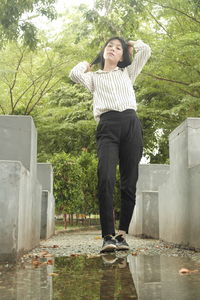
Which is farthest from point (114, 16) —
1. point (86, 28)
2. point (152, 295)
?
point (152, 295)

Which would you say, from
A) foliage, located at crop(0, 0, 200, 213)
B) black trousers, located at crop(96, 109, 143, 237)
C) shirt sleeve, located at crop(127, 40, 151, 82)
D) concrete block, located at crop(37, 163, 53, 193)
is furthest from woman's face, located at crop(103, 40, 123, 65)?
concrete block, located at crop(37, 163, 53, 193)

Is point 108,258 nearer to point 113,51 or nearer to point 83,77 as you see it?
point 83,77

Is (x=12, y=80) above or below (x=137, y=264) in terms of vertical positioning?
above

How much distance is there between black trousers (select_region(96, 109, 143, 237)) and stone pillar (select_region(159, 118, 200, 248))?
0.74 meters

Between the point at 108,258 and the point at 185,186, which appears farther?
the point at 185,186

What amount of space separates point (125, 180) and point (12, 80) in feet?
34.9

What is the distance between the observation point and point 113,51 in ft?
10.6

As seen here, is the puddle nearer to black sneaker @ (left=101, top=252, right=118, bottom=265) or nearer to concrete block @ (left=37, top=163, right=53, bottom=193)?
black sneaker @ (left=101, top=252, right=118, bottom=265)

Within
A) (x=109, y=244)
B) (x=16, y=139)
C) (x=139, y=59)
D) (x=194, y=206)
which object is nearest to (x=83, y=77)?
(x=139, y=59)

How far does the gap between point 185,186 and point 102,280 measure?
2181mm

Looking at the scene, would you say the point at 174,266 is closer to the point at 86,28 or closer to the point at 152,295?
the point at 152,295

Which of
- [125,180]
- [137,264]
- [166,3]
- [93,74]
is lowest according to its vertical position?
[137,264]

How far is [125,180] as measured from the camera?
3158mm

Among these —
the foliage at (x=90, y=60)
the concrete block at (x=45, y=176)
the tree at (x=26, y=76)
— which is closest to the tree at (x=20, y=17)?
the foliage at (x=90, y=60)
